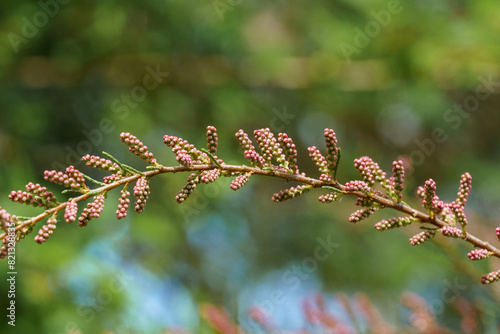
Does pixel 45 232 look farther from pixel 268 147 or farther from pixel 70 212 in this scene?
pixel 268 147

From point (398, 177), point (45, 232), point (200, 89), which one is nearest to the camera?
point (45, 232)

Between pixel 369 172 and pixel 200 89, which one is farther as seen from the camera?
pixel 200 89

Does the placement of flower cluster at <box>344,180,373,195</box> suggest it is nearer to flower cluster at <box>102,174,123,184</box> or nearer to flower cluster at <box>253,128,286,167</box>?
flower cluster at <box>253,128,286,167</box>

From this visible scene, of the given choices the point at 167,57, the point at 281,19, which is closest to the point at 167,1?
the point at 167,57

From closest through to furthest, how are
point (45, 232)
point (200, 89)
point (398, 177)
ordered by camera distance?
point (45, 232)
point (398, 177)
point (200, 89)

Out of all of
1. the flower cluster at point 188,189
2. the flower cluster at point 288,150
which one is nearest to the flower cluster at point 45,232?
the flower cluster at point 188,189

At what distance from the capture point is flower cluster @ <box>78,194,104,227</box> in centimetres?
104

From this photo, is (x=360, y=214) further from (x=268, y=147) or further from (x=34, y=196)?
(x=34, y=196)

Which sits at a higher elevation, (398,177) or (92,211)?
(398,177)

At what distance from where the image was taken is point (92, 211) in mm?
1052

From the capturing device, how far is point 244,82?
5.29m

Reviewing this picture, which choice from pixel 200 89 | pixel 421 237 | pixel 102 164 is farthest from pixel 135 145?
pixel 200 89

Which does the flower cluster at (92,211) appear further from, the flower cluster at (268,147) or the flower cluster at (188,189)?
the flower cluster at (268,147)

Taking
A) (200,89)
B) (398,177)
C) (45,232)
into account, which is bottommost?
(200,89)
